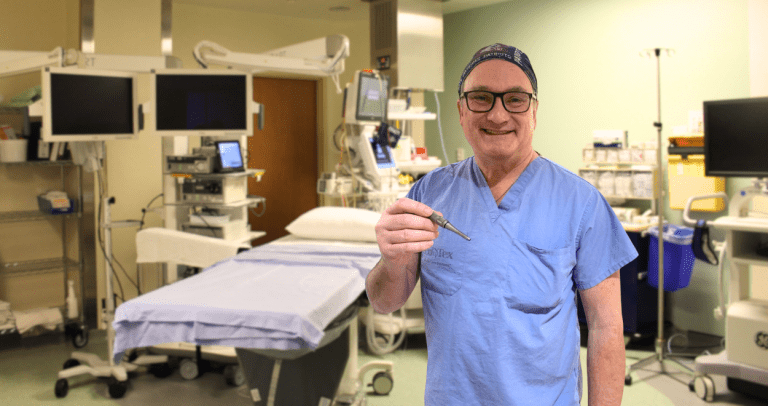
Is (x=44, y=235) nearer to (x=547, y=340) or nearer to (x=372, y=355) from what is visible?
(x=372, y=355)

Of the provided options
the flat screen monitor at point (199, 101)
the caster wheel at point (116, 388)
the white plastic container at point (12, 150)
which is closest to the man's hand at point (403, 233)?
the flat screen monitor at point (199, 101)

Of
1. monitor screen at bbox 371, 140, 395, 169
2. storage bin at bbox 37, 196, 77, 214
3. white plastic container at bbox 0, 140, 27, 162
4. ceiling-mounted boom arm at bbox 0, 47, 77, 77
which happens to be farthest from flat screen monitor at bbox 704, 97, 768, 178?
white plastic container at bbox 0, 140, 27, 162

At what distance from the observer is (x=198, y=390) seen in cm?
335

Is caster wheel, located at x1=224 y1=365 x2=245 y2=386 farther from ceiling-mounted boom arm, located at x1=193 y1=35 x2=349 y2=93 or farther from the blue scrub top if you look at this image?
the blue scrub top

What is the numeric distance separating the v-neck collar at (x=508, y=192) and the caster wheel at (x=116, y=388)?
2.76 m

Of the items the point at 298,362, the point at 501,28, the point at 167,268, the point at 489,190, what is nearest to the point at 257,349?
the point at 298,362

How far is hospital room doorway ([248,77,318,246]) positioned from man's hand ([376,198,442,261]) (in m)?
5.19

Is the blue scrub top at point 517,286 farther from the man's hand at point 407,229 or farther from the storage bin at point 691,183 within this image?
the storage bin at point 691,183

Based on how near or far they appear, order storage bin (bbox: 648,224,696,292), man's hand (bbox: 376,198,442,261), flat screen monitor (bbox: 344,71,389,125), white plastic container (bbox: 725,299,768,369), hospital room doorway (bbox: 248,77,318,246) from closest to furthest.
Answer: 1. man's hand (bbox: 376,198,442,261)
2. white plastic container (bbox: 725,299,768,369)
3. storage bin (bbox: 648,224,696,292)
4. flat screen monitor (bbox: 344,71,389,125)
5. hospital room doorway (bbox: 248,77,318,246)

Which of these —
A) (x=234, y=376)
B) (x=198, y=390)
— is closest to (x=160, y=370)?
(x=198, y=390)

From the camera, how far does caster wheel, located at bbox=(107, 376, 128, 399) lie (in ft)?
10.5

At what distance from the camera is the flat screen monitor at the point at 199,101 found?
3.35 m

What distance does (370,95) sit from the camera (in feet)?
13.1

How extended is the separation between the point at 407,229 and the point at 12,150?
3979 mm
